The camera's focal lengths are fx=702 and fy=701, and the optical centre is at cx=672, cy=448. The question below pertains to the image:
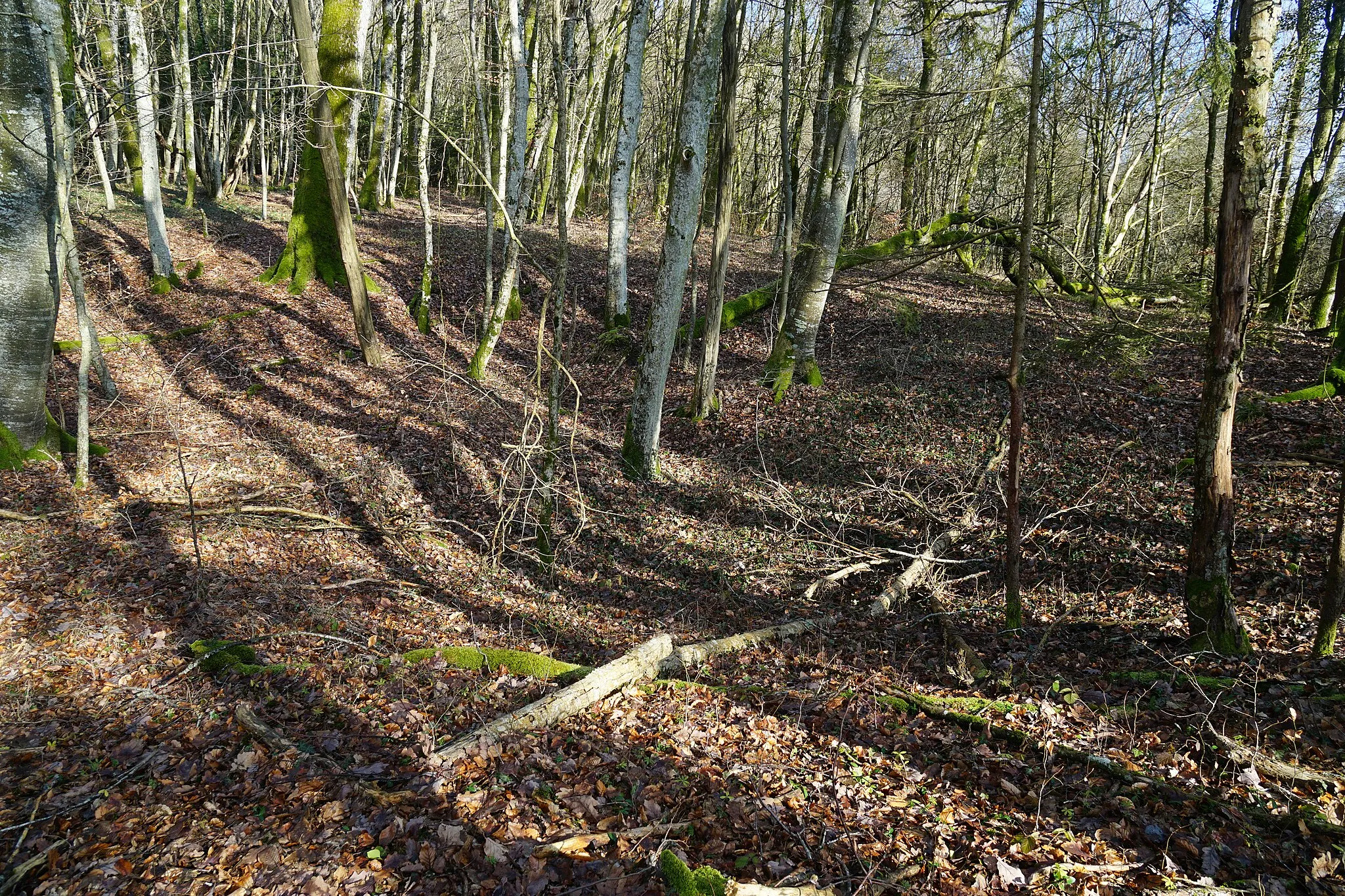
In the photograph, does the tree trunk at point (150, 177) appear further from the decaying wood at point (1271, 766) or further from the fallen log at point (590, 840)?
the decaying wood at point (1271, 766)

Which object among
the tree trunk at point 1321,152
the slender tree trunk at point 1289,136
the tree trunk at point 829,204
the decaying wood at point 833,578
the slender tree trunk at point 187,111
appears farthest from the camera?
the slender tree trunk at point 187,111

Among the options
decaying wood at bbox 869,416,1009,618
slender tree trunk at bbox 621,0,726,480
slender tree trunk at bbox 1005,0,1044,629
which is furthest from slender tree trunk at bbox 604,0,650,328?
slender tree trunk at bbox 1005,0,1044,629

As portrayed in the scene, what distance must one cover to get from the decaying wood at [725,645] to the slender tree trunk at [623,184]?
10.5m

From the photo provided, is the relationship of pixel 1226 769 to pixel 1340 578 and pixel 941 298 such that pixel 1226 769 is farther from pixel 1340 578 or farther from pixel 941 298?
pixel 941 298

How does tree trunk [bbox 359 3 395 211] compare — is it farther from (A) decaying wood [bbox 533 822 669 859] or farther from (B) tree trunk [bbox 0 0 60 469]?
(A) decaying wood [bbox 533 822 669 859]

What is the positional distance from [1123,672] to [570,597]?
5.40 meters

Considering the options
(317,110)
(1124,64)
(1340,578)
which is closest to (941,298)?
(1124,64)

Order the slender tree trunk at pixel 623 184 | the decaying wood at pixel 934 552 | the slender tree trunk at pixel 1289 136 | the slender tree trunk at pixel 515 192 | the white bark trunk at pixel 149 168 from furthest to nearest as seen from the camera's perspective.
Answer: the slender tree trunk at pixel 623 184
the slender tree trunk at pixel 1289 136
the white bark trunk at pixel 149 168
the slender tree trunk at pixel 515 192
the decaying wood at pixel 934 552

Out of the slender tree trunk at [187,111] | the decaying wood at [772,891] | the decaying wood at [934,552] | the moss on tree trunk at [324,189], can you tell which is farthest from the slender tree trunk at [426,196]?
the decaying wood at [772,891]

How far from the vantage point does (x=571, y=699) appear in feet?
16.6

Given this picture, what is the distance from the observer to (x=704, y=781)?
4.41 meters

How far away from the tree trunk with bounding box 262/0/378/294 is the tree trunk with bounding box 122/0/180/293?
1.86 m

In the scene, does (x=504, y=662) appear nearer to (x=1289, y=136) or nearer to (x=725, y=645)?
(x=725, y=645)

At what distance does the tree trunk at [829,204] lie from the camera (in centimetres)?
1229
